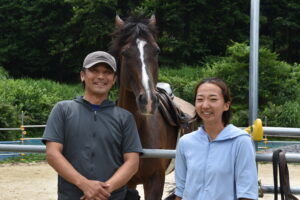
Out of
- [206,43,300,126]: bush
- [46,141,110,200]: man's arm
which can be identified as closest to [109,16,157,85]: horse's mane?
[46,141,110,200]: man's arm

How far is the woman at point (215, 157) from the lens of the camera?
92.3 inches

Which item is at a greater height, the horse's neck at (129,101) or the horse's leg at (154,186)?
the horse's neck at (129,101)

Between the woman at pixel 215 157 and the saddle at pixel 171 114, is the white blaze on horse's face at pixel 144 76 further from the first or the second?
the woman at pixel 215 157

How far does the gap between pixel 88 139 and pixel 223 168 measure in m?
0.85

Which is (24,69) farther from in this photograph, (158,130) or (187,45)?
(158,130)

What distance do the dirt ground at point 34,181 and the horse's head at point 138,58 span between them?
13.3 feet

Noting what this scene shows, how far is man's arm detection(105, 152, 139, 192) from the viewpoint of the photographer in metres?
2.71

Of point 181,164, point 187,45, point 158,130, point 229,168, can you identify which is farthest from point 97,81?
point 187,45

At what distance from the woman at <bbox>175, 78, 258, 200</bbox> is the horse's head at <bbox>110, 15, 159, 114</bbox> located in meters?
1.27

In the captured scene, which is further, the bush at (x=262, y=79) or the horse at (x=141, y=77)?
the bush at (x=262, y=79)

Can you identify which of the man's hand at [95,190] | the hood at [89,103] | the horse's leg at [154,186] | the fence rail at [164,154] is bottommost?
the horse's leg at [154,186]

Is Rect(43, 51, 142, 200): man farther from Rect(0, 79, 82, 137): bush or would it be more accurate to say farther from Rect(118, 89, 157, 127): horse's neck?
Rect(0, 79, 82, 137): bush

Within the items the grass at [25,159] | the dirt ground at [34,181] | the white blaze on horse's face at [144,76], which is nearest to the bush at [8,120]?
the grass at [25,159]

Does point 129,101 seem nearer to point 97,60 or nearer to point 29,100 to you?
point 97,60
